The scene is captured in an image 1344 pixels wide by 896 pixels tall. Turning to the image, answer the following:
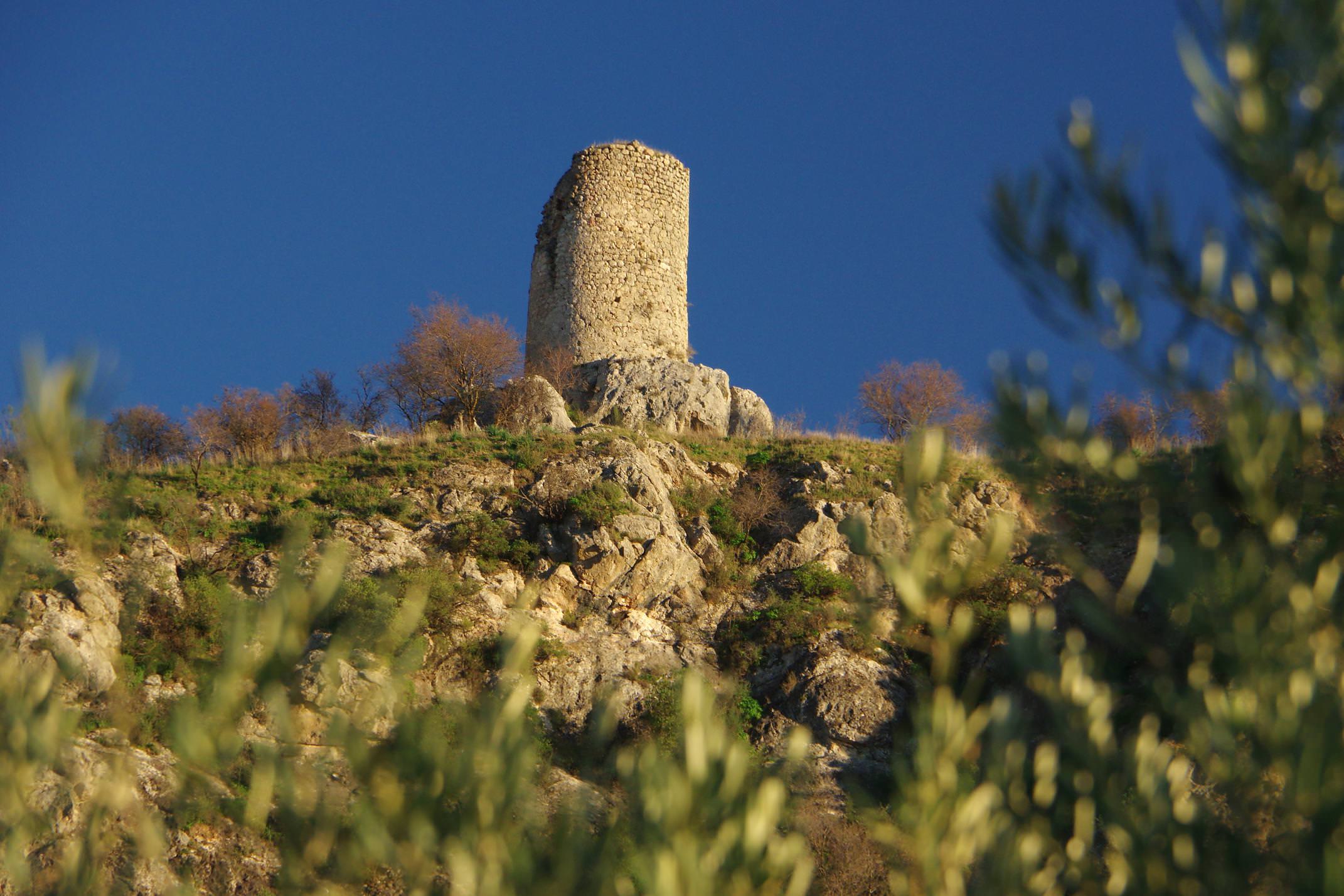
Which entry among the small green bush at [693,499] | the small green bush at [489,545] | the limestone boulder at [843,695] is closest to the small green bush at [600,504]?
the small green bush at [489,545]

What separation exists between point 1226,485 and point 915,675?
39.1ft

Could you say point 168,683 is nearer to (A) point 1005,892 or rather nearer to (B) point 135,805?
(B) point 135,805

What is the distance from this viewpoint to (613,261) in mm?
28000

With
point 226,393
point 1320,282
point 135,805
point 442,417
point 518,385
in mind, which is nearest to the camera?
point 1320,282

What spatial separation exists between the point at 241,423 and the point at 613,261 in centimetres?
1007

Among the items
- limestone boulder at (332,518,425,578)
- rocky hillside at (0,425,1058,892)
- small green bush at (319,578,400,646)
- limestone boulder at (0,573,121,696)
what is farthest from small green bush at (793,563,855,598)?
limestone boulder at (0,573,121,696)

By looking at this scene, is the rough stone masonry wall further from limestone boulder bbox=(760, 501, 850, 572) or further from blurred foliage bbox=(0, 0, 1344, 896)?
blurred foliage bbox=(0, 0, 1344, 896)

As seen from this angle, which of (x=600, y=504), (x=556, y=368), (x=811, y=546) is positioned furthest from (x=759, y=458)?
(x=556, y=368)

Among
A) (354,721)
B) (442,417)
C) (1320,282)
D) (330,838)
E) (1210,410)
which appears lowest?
(330,838)

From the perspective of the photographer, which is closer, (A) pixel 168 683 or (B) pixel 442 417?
(A) pixel 168 683

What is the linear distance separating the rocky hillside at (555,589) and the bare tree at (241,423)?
6.68 m

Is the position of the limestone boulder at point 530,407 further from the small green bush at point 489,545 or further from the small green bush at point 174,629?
the small green bush at point 174,629

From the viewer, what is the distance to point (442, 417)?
87.6ft

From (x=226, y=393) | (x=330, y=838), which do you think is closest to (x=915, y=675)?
(x=330, y=838)
